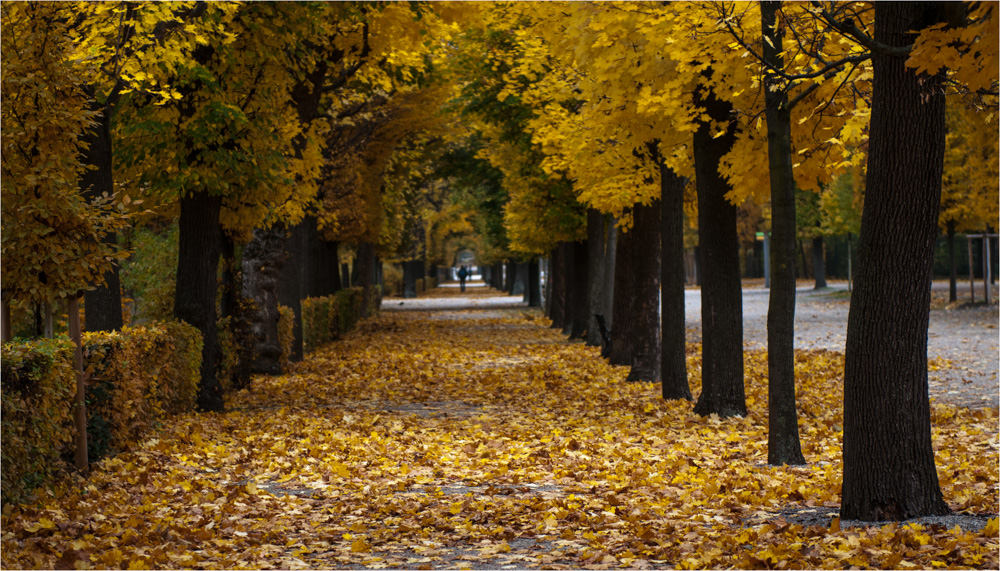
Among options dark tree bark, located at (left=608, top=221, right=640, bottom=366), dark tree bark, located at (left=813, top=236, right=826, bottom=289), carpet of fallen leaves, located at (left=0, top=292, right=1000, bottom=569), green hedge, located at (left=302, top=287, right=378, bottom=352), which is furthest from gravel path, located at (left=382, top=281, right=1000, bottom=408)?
green hedge, located at (left=302, top=287, right=378, bottom=352)

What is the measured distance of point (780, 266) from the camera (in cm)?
873

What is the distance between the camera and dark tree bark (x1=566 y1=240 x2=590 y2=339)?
2597cm

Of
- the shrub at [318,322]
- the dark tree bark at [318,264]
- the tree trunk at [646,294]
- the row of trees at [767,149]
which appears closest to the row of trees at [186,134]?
the shrub at [318,322]

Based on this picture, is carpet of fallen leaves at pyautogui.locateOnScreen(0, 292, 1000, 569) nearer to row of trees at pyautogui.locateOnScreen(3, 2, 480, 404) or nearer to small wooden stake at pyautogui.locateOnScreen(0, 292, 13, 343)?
small wooden stake at pyautogui.locateOnScreen(0, 292, 13, 343)

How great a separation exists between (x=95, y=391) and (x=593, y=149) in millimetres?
8189

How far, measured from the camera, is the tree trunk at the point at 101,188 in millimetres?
10461

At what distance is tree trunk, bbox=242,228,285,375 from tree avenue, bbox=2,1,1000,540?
0.15ft

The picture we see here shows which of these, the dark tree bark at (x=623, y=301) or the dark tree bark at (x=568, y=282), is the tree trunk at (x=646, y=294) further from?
the dark tree bark at (x=568, y=282)

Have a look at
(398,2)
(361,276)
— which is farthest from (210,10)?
(361,276)

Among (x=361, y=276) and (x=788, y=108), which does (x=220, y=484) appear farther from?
(x=361, y=276)

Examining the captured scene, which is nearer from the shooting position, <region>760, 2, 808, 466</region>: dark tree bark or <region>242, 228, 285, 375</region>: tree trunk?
<region>760, 2, 808, 466</region>: dark tree bark

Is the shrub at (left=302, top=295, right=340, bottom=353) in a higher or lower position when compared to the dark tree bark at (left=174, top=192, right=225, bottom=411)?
lower

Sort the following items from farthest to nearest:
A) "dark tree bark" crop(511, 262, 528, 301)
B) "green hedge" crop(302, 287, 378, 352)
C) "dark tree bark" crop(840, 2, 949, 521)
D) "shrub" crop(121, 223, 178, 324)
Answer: "dark tree bark" crop(511, 262, 528, 301)
"green hedge" crop(302, 287, 378, 352)
"shrub" crop(121, 223, 178, 324)
"dark tree bark" crop(840, 2, 949, 521)

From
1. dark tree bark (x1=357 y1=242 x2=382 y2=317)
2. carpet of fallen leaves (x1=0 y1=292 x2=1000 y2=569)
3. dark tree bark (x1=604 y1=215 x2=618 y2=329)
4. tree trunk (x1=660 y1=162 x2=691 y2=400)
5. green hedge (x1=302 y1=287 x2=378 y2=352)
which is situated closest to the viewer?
carpet of fallen leaves (x1=0 y1=292 x2=1000 y2=569)
